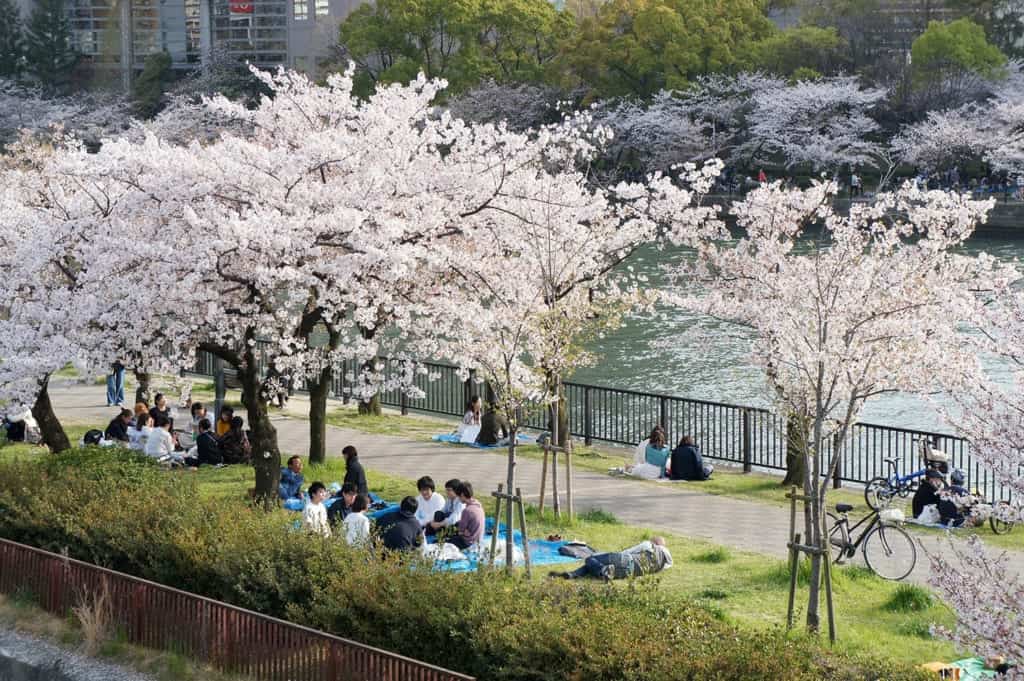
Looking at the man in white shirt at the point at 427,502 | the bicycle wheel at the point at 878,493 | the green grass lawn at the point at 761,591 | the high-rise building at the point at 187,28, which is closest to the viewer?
the green grass lawn at the point at 761,591

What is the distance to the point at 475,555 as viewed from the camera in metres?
13.6

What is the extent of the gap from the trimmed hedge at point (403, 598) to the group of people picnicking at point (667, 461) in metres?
5.79

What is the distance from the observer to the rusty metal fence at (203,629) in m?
9.46

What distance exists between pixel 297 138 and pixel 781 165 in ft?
160

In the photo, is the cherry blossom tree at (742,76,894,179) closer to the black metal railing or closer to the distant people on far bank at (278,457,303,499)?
the black metal railing

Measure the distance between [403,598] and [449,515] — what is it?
4.53 meters

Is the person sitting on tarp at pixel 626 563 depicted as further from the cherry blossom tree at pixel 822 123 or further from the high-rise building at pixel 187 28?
the high-rise building at pixel 187 28

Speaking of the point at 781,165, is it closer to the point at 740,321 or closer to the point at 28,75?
the point at 740,321

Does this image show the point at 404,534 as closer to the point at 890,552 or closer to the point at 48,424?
the point at 890,552

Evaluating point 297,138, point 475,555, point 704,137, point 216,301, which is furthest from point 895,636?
point 704,137

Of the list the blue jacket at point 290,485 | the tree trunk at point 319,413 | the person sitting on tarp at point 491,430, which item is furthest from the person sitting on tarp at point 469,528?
the person sitting on tarp at point 491,430

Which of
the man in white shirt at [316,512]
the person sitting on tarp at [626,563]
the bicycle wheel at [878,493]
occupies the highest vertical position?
the man in white shirt at [316,512]

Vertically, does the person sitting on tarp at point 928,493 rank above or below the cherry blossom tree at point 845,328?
below

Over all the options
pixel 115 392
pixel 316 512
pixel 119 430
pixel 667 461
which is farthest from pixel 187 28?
pixel 316 512
